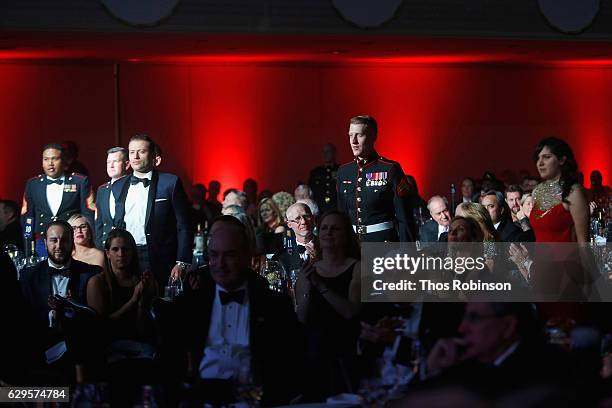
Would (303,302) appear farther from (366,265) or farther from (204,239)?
(204,239)

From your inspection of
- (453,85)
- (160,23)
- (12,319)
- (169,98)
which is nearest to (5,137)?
(169,98)

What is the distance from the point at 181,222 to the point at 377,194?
121 cm

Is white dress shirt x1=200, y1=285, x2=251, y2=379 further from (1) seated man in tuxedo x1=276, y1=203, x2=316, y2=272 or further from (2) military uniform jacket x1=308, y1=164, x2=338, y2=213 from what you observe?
(2) military uniform jacket x1=308, y1=164, x2=338, y2=213

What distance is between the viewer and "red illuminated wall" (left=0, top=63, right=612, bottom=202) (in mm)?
13273

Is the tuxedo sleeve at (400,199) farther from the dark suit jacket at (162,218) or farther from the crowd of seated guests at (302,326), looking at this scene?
the dark suit jacket at (162,218)

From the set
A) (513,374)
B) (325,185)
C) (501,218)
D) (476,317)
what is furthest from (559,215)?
(325,185)

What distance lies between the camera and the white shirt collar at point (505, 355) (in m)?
2.18

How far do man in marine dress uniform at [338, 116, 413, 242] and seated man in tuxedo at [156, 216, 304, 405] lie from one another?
2528 mm

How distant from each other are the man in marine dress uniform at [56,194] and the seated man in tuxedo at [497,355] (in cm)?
599

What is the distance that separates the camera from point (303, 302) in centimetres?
439

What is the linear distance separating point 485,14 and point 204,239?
15.4ft

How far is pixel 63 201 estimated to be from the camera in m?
8.16

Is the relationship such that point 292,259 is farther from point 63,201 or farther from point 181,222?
point 63,201

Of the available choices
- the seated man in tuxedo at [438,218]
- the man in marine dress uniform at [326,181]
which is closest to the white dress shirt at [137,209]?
the seated man in tuxedo at [438,218]
